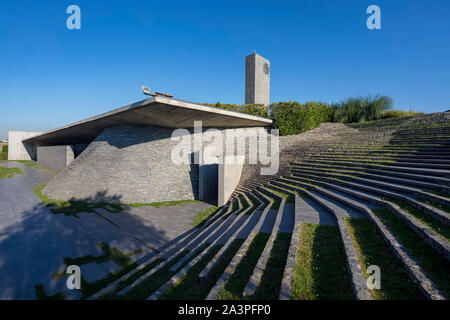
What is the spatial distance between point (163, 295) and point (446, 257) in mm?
4249

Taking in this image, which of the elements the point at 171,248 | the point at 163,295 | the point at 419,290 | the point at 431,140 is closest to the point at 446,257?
the point at 419,290

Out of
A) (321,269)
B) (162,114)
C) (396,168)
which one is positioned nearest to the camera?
(321,269)

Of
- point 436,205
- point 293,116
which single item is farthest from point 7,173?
point 436,205


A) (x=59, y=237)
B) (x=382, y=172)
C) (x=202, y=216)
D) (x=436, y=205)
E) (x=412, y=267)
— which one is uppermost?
(x=382, y=172)

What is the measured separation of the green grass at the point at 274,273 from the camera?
2.60 metres

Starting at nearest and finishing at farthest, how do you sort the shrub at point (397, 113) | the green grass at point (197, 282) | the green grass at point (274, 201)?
the green grass at point (197, 282)
the green grass at point (274, 201)
the shrub at point (397, 113)

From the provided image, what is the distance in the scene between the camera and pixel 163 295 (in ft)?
9.86

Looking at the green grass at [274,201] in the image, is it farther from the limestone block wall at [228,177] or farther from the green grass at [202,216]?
the green grass at [202,216]

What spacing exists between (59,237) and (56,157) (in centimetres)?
1662

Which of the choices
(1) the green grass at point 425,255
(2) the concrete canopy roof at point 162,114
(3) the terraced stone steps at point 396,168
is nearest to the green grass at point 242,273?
(1) the green grass at point 425,255

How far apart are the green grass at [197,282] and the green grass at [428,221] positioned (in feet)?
11.8

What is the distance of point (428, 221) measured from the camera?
11.8 feet

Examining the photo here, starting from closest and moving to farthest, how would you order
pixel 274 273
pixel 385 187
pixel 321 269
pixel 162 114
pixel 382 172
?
pixel 321 269, pixel 274 273, pixel 385 187, pixel 382 172, pixel 162 114

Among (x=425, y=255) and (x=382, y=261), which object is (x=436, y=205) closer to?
(x=425, y=255)
